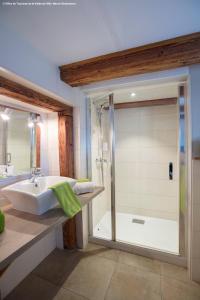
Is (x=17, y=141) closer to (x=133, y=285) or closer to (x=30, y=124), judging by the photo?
(x=30, y=124)

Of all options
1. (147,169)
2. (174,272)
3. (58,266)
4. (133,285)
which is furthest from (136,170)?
(58,266)

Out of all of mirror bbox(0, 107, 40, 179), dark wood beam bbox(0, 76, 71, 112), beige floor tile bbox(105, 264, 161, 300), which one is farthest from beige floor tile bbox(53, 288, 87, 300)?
dark wood beam bbox(0, 76, 71, 112)

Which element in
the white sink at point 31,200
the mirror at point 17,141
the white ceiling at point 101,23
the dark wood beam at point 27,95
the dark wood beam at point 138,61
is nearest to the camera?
the white ceiling at point 101,23

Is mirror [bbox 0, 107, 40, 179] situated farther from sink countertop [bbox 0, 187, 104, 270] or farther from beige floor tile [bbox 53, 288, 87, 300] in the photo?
beige floor tile [bbox 53, 288, 87, 300]

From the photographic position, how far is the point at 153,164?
278 centimetres

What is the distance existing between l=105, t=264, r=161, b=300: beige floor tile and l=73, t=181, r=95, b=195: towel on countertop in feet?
3.01

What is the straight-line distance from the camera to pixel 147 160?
282 cm

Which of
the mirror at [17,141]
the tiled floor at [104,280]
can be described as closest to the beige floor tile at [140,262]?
the tiled floor at [104,280]

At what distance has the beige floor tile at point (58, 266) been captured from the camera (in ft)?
5.23

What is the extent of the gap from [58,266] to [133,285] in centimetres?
83

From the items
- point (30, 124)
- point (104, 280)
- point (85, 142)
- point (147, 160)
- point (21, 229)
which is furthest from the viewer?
point (147, 160)

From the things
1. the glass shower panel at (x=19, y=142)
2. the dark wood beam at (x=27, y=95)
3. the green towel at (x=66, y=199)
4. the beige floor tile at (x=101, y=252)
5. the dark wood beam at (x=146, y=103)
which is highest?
the dark wood beam at (x=146, y=103)

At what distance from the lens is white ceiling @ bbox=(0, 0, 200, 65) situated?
A: 1023mm

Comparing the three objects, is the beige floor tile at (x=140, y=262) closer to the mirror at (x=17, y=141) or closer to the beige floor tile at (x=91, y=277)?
the beige floor tile at (x=91, y=277)
